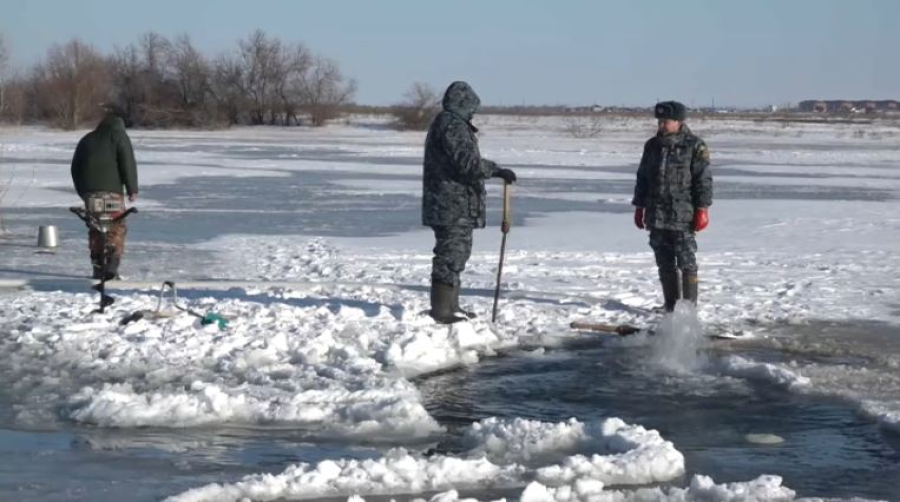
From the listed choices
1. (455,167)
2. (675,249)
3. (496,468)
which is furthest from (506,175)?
(496,468)

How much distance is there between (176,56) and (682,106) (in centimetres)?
8456

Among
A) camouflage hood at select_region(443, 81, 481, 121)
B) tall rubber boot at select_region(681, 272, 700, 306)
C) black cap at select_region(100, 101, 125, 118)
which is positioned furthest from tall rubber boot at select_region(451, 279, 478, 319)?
black cap at select_region(100, 101, 125, 118)

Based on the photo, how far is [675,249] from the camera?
395 inches

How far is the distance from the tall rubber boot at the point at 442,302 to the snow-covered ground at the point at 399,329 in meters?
0.14

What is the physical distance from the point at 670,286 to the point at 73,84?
73020mm

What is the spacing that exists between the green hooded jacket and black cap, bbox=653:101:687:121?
182 inches

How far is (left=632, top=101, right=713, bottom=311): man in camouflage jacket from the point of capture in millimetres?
9891

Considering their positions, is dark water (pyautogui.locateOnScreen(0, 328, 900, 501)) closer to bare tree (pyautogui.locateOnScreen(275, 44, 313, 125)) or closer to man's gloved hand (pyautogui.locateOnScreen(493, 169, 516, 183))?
man's gloved hand (pyautogui.locateOnScreen(493, 169, 516, 183))

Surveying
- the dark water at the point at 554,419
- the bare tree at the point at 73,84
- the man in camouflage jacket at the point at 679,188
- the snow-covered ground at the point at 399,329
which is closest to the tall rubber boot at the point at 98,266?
the snow-covered ground at the point at 399,329

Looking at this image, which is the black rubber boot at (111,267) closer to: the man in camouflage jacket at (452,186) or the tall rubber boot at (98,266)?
the tall rubber boot at (98,266)

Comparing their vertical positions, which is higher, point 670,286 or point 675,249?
point 675,249

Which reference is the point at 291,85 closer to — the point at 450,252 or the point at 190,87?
the point at 190,87

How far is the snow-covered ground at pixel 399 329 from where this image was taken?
244 inches

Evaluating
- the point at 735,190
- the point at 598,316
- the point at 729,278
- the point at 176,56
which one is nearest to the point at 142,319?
the point at 598,316
